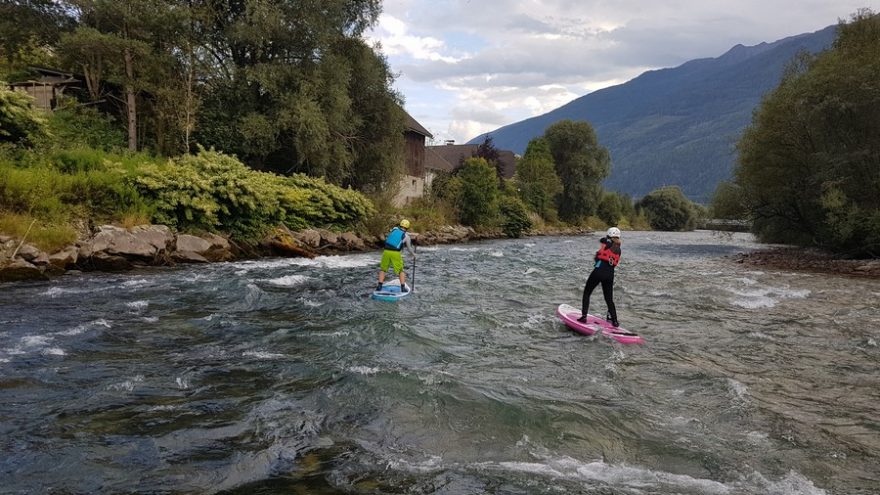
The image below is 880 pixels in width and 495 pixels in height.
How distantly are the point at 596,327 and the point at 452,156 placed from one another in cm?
6652

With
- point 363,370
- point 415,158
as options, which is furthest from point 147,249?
point 415,158

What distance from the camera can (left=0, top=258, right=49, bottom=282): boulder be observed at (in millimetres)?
12883

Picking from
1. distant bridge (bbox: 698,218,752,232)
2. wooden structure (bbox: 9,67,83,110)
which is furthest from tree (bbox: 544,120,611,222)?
wooden structure (bbox: 9,67,83,110)

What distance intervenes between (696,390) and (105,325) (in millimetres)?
9870

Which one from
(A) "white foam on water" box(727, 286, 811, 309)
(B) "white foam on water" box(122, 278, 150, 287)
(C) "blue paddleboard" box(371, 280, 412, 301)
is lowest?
(A) "white foam on water" box(727, 286, 811, 309)

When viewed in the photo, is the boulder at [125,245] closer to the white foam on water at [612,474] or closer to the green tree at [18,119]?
the green tree at [18,119]

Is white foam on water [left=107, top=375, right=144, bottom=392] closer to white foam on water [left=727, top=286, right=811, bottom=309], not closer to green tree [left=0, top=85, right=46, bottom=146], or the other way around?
white foam on water [left=727, top=286, right=811, bottom=309]

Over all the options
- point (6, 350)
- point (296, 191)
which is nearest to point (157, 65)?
point (296, 191)

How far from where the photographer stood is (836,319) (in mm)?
12406

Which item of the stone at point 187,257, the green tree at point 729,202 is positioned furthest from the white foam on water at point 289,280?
the green tree at point 729,202

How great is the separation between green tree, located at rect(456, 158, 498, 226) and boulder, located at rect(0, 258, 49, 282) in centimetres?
3323

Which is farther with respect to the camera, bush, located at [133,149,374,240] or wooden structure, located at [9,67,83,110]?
wooden structure, located at [9,67,83,110]

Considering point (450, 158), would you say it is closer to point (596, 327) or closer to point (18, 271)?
point (18, 271)

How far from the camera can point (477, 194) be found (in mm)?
43719
